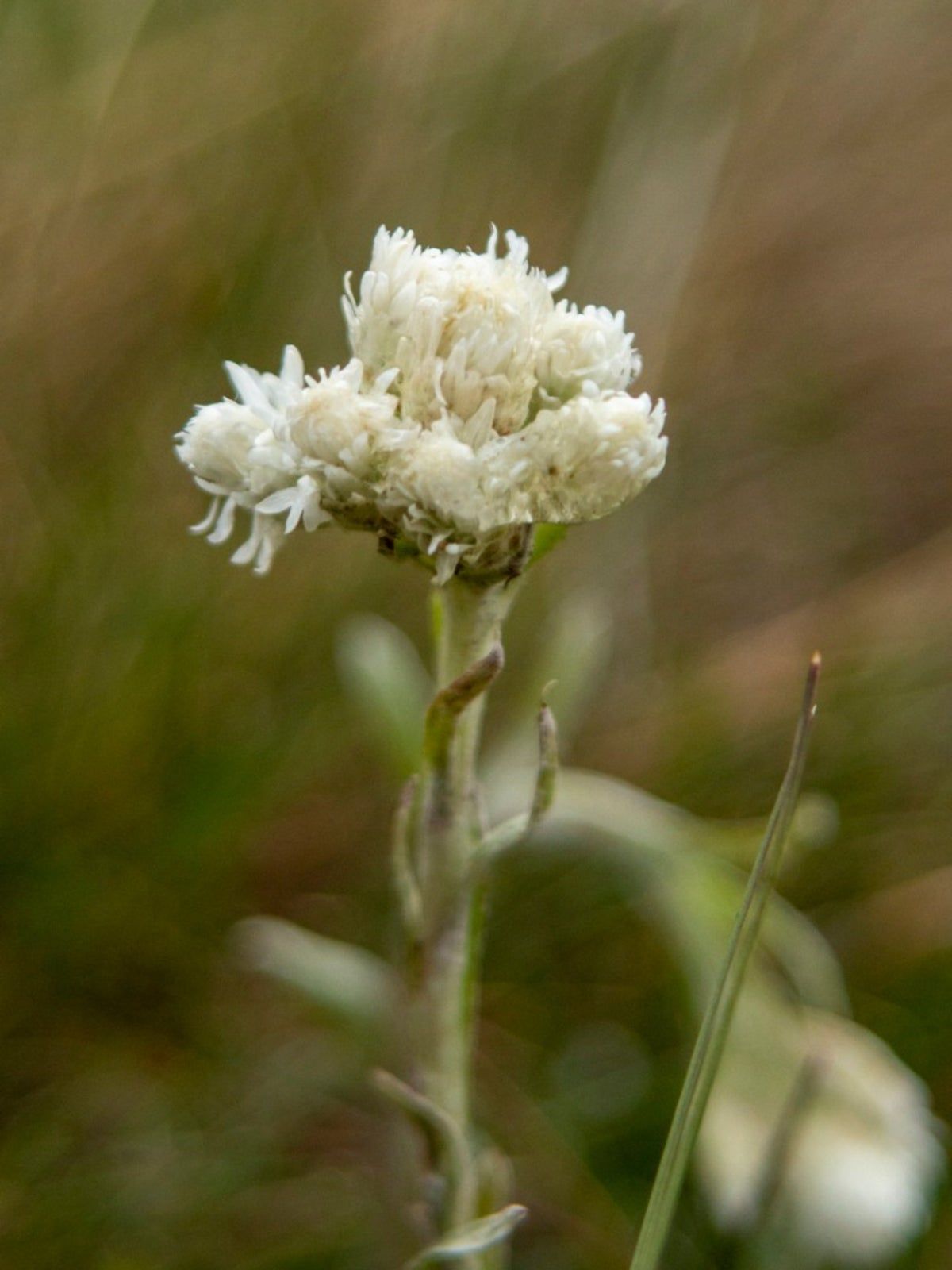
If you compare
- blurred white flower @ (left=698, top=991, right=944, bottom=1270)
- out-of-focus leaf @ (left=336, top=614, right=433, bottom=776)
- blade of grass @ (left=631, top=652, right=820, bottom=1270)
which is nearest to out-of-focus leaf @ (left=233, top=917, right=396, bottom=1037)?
out-of-focus leaf @ (left=336, top=614, right=433, bottom=776)

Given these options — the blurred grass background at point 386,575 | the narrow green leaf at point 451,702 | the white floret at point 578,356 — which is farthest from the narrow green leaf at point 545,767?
the blurred grass background at point 386,575

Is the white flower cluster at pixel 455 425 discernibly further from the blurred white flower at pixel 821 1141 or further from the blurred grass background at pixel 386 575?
the blurred grass background at pixel 386 575

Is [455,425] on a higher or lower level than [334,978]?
higher

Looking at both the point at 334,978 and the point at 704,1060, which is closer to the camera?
the point at 704,1060

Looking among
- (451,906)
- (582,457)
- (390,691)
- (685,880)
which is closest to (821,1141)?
(685,880)

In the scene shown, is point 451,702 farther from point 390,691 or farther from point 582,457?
point 390,691
